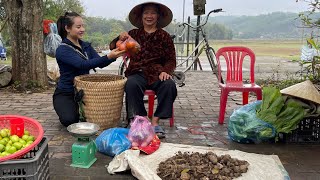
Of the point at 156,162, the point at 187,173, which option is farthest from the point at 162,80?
the point at 187,173

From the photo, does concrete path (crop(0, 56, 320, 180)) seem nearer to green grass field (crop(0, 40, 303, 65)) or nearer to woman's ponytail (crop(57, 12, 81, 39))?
woman's ponytail (crop(57, 12, 81, 39))

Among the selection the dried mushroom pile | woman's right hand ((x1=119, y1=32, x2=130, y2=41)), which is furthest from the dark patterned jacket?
the dried mushroom pile

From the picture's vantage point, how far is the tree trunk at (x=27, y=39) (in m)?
6.11

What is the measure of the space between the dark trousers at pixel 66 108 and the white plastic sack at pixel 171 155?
124 cm

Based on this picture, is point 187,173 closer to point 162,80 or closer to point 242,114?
point 242,114

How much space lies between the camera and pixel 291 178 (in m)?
2.90

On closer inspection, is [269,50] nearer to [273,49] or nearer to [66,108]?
[273,49]

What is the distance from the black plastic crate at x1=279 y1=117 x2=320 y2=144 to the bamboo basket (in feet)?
6.17

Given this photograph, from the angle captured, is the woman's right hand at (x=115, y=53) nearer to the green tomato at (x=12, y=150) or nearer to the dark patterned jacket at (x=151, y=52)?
the dark patterned jacket at (x=151, y=52)

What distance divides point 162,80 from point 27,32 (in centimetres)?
342

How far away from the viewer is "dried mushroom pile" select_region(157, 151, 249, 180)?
2678 millimetres

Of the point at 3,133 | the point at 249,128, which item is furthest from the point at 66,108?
the point at 249,128

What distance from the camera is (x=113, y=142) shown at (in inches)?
128

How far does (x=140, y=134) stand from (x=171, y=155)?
36 centimetres
